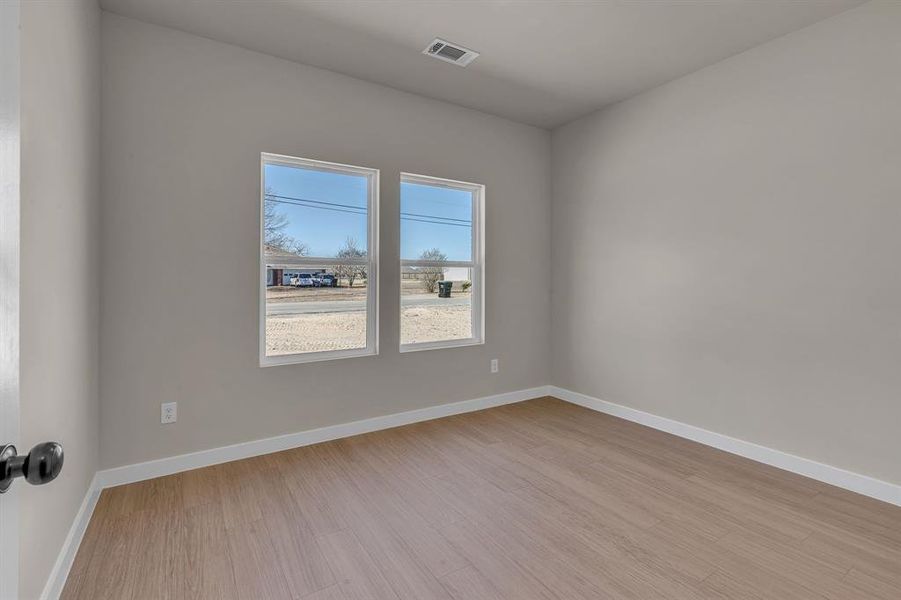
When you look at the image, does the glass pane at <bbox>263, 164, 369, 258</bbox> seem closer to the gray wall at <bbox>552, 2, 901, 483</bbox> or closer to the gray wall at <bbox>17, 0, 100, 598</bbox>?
the gray wall at <bbox>17, 0, 100, 598</bbox>

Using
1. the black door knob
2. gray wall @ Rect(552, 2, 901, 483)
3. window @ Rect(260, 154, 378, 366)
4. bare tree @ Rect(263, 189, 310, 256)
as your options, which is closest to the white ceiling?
gray wall @ Rect(552, 2, 901, 483)

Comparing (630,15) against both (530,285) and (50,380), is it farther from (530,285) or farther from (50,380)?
(50,380)

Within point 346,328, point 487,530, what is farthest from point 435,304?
point 487,530

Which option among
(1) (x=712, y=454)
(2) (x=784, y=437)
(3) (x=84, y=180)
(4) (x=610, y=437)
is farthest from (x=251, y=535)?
(2) (x=784, y=437)

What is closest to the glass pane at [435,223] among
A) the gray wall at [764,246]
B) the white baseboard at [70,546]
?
the gray wall at [764,246]

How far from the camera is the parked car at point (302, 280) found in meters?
3.20

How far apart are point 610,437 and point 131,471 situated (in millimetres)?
3314

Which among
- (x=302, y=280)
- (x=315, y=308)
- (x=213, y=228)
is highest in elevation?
(x=213, y=228)

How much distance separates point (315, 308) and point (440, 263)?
1.21 metres

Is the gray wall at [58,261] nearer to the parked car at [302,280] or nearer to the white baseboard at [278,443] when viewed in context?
the white baseboard at [278,443]

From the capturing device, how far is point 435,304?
391 cm

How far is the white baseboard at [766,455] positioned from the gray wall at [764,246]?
6 cm

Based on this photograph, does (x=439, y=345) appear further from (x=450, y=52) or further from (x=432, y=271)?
(x=450, y=52)

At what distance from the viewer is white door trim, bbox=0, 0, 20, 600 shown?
598mm
